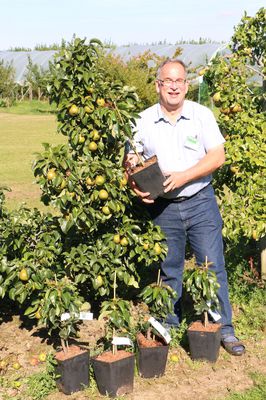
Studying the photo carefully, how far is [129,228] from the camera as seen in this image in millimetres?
3811

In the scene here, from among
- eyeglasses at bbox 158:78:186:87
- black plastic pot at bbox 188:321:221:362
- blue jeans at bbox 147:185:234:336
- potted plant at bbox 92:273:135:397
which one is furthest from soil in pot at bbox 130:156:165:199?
Result: black plastic pot at bbox 188:321:221:362

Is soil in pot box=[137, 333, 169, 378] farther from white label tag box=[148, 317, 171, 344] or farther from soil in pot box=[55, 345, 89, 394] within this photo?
soil in pot box=[55, 345, 89, 394]

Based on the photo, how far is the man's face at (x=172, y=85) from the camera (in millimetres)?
3523

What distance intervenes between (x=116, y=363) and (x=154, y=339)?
1.46ft

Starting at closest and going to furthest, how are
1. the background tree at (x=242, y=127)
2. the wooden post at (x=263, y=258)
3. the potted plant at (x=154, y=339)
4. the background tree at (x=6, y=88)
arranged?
the potted plant at (x=154, y=339), the background tree at (x=242, y=127), the wooden post at (x=263, y=258), the background tree at (x=6, y=88)

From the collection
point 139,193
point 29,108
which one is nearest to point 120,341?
point 139,193

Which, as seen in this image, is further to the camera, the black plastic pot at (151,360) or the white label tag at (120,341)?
the black plastic pot at (151,360)

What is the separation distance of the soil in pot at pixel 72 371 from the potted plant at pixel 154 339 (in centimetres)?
37

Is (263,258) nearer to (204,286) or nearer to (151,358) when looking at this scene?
(204,286)

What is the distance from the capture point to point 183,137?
365 cm

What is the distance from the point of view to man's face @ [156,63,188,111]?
11.6ft

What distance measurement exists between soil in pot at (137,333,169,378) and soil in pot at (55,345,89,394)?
1.17 feet

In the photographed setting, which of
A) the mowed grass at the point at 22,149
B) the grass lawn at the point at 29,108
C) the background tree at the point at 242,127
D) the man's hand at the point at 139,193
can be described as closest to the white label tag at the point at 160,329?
the man's hand at the point at 139,193

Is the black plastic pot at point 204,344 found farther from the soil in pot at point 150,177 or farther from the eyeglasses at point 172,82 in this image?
the eyeglasses at point 172,82
